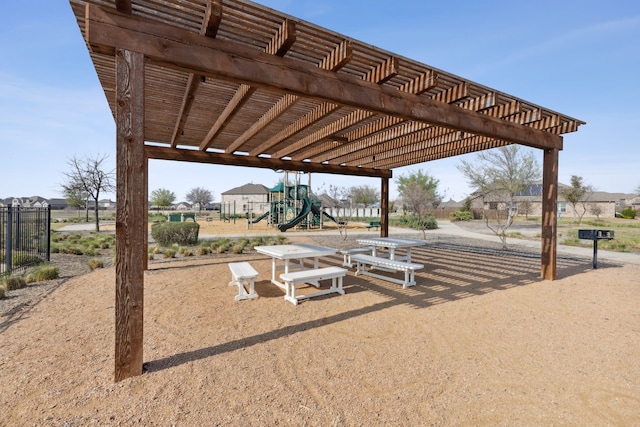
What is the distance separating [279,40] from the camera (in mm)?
3137

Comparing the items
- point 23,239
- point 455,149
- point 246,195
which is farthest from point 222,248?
point 246,195

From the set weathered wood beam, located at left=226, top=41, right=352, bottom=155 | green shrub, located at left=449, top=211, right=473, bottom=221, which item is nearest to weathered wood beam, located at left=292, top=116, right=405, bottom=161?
weathered wood beam, located at left=226, top=41, right=352, bottom=155

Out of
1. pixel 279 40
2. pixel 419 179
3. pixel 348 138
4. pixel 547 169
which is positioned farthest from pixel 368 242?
pixel 419 179

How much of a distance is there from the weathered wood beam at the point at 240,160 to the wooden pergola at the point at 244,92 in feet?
0.32

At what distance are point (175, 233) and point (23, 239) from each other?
453 cm

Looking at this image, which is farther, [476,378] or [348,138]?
[348,138]

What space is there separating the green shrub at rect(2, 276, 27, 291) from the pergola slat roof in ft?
12.6

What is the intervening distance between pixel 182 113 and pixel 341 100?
293 centimetres

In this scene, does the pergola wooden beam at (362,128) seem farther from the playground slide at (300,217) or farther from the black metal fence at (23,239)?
the playground slide at (300,217)

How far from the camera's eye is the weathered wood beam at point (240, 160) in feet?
24.4

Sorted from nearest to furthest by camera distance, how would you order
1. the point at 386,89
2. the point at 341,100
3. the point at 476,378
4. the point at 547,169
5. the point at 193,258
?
the point at 476,378
the point at 341,100
the point at 386,89
the point at 547,169
the point at 193,258

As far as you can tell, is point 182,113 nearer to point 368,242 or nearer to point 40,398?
point 40,398

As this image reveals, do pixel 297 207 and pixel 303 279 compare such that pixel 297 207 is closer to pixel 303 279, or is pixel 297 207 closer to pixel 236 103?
pixel 303 279

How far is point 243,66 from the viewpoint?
10.4 feet
